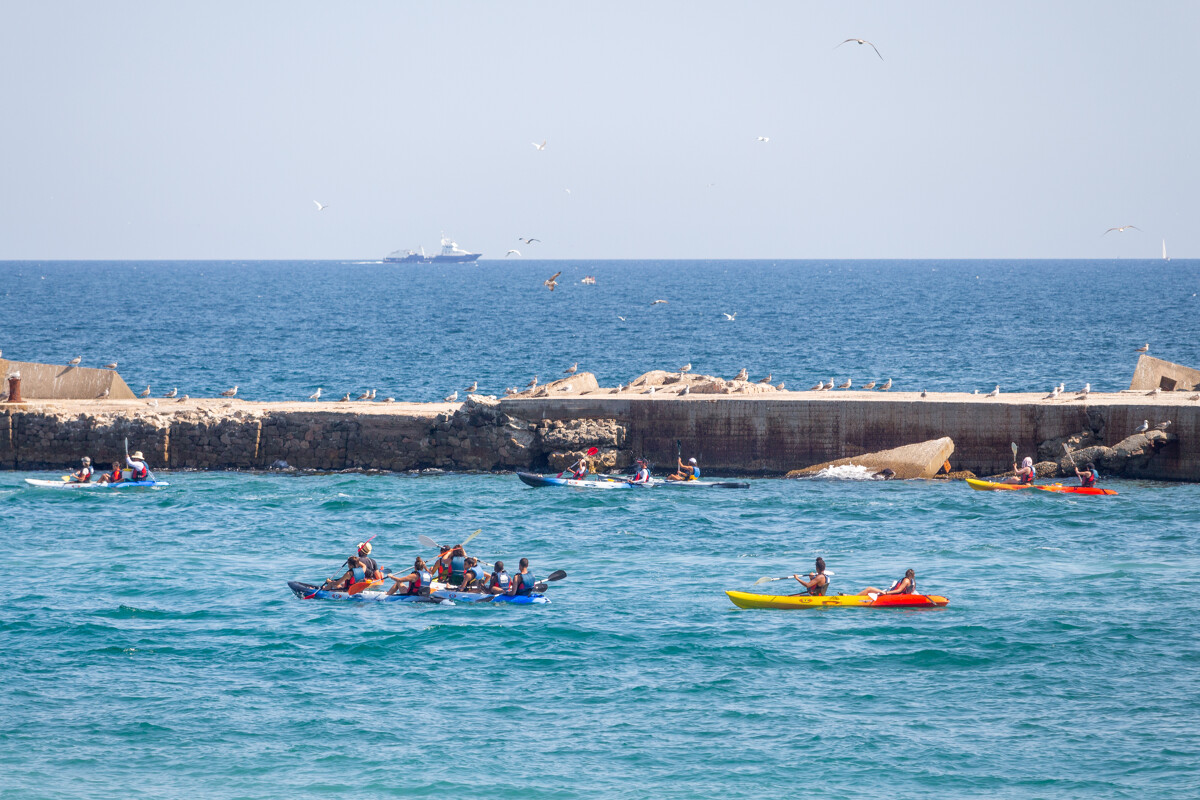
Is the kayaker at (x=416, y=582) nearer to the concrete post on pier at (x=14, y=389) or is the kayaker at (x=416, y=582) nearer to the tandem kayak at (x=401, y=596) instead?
the tandem kayak at (x=401, y=596)

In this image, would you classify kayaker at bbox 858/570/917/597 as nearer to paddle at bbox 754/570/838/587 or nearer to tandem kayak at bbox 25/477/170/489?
paddle at bbox 754/570/838/587

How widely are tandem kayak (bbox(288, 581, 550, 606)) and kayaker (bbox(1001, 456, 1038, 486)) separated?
12.9m

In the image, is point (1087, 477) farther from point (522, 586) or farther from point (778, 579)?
point (522, 586)

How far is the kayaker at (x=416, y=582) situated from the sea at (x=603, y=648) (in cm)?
72

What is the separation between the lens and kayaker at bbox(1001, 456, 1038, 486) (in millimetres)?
28578

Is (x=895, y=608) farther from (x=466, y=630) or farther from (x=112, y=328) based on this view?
(x=112, y=328)

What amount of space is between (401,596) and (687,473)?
10.7m

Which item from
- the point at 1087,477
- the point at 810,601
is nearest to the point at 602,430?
the point at 1087,477

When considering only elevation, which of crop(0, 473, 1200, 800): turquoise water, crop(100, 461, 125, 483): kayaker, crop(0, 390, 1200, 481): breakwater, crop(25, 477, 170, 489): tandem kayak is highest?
crop(0, 390, 1200, 481): breakwater

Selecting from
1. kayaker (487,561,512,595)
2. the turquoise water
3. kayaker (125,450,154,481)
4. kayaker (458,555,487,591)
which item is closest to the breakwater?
kayaker (125,450,154,481)

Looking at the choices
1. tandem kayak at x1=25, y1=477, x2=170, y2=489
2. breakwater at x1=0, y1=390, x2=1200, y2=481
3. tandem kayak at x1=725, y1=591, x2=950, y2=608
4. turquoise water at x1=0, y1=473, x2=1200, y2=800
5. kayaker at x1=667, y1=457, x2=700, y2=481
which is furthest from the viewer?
kayaker at x1=667, y1=457, x2=700, y2=481

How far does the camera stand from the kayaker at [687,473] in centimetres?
3028

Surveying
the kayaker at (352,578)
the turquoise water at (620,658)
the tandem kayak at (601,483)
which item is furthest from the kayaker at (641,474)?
the kayaker at (352,578)

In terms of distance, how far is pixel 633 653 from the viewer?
726 inches
